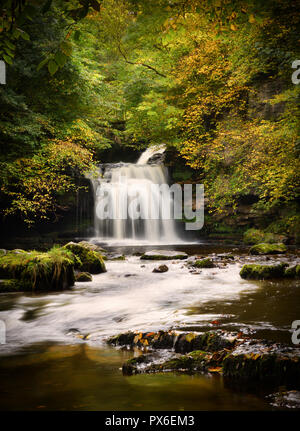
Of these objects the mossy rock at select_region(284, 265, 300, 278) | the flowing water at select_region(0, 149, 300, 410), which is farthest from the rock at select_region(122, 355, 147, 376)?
the mossy rock at select_region(284, 265, 300, 278)

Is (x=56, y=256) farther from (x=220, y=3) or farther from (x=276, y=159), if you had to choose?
(x=276, y=159)

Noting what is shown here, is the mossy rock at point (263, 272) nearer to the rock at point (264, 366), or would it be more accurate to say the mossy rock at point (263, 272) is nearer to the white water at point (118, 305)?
the white water at point (118, 305)

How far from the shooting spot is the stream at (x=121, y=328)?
8.30 ft

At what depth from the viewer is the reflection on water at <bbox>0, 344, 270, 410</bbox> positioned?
7.90 ft

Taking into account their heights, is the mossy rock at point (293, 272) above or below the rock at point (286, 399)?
below

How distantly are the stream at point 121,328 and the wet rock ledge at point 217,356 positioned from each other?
14 cm

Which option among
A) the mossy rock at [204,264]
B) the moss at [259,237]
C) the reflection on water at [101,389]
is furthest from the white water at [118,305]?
the moss at [259,237]

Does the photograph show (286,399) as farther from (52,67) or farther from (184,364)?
(52,67)

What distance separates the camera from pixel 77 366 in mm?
3350

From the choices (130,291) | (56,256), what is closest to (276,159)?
(130,291)

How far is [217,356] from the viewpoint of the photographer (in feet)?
10.4

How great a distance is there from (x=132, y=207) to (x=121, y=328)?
15967 millimetres

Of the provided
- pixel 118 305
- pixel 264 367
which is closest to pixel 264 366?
pixel 264 367

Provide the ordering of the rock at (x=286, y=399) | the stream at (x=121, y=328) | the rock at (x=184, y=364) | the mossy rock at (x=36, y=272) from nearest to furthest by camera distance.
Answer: the rock at (x=286, y=399)
the stream at (x=121, y=328)
the rock at (x=184, y=364)
the mossy rock at (x=36, y=272)
